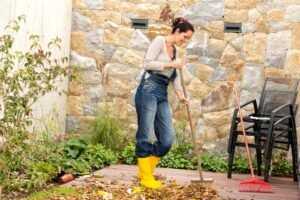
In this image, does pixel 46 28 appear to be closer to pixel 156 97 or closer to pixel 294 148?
pixel 156 97

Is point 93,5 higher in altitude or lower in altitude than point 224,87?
higher

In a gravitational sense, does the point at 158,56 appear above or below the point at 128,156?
above

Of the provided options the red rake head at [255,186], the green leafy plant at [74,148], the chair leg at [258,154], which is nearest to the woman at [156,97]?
the red rake head at [255,186]

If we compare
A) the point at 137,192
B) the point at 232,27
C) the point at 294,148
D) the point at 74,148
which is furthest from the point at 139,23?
the point at 137,192

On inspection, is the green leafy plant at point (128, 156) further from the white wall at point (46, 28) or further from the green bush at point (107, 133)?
the white wall at point (46, 28)

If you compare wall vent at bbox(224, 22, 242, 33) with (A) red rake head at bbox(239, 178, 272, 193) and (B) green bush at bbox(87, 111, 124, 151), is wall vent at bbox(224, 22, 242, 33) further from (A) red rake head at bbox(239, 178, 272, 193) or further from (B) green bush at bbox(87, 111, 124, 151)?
(A) red rake head at bbox(239, 178, 272, 193)

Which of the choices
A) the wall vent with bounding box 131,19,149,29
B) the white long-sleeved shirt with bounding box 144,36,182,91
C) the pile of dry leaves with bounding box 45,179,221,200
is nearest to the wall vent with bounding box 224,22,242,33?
the wall vent with bounding box 131,19,149,29

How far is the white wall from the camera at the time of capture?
6.06 meters

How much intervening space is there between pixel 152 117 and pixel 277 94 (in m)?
1.81

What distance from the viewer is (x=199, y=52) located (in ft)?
24.1

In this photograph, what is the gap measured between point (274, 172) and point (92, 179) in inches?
81.8

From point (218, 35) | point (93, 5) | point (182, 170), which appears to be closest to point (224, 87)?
point (218, 35)

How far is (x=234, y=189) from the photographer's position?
18.7ft

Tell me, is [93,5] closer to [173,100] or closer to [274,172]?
[173,100]
